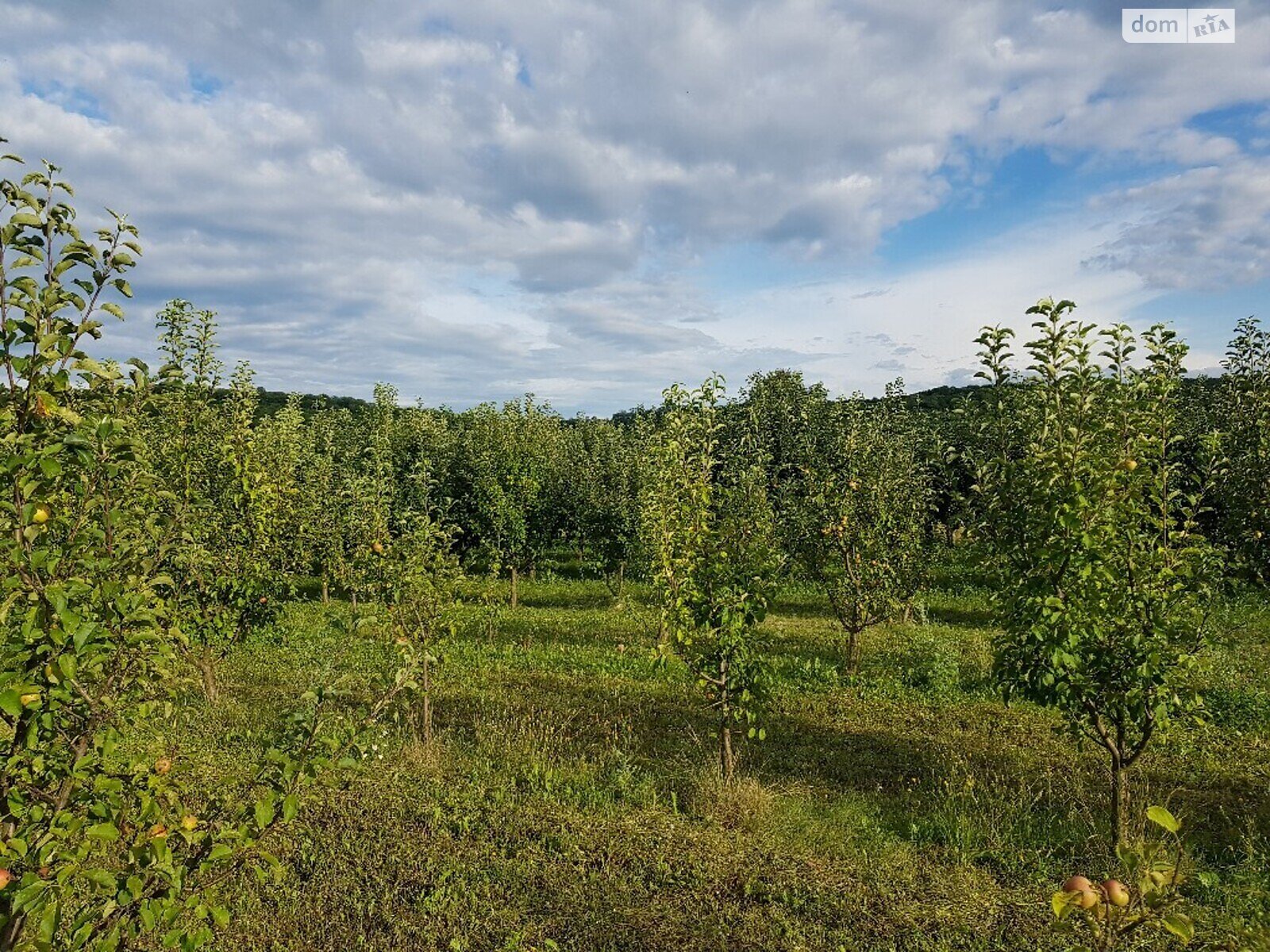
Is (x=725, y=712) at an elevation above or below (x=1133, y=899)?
below

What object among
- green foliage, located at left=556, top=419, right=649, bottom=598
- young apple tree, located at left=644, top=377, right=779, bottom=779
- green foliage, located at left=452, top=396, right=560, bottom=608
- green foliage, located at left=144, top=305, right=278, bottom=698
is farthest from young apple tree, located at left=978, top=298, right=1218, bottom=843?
green foliage, located at left=452, top=396, right=560, bottom=608

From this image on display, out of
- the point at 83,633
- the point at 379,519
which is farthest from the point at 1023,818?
the point at 379,519

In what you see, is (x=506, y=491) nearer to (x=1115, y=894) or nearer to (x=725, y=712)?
(x=725, y=712)

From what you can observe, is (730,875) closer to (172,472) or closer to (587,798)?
(587,798)

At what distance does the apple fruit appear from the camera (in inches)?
97.7

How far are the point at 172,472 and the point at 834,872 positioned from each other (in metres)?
9.60

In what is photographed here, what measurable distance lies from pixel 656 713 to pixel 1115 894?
847cm

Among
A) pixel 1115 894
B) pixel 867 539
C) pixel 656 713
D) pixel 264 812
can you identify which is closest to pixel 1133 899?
pixel 1115 894

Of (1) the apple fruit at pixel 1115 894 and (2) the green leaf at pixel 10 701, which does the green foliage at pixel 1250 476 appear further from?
(2) the green leaf at pixel 10 701

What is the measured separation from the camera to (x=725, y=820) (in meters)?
7.14

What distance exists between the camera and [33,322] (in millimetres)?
2848

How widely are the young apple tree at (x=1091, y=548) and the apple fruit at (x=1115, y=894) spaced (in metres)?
3.67

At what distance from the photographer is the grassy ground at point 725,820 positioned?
5496mm

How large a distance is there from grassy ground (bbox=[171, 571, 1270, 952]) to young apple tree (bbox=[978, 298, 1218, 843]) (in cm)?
62
